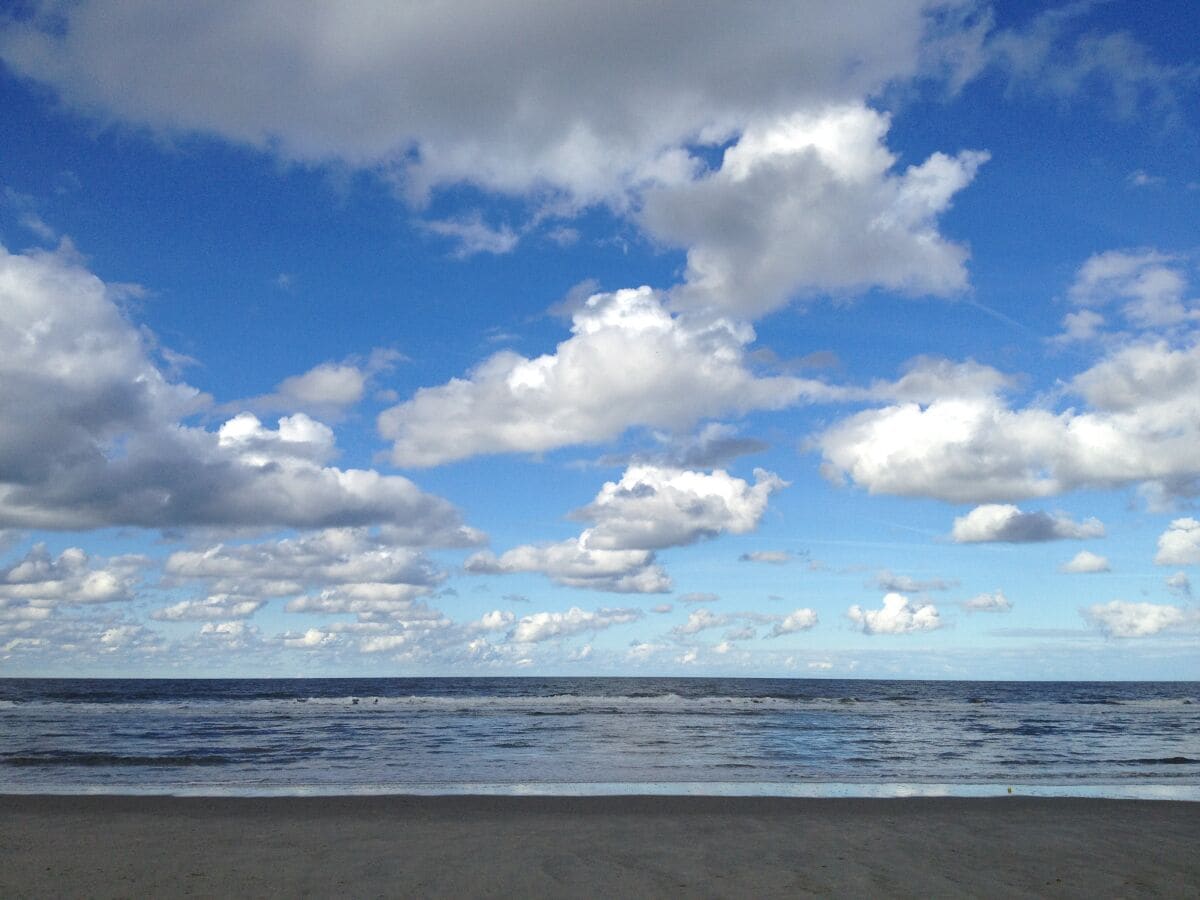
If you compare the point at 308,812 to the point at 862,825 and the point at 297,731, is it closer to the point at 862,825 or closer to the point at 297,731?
the point at 862,825

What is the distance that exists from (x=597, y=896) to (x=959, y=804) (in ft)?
38.2

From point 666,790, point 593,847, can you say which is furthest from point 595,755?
point 593,847

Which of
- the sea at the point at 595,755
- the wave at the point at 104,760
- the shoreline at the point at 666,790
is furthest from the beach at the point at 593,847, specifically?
the wave at the point at 104,760

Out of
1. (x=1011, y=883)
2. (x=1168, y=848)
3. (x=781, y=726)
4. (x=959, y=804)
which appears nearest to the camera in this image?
(x=1011, y=883)

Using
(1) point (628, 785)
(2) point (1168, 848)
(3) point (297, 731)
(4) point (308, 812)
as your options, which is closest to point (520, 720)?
(3) point (297, 731)

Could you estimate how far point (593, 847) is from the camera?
1300 centimetres

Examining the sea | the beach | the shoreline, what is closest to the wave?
the sea

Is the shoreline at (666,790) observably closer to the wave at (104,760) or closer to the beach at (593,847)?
the beach at (593,847)

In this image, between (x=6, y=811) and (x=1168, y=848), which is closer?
(x=1168, y=848)

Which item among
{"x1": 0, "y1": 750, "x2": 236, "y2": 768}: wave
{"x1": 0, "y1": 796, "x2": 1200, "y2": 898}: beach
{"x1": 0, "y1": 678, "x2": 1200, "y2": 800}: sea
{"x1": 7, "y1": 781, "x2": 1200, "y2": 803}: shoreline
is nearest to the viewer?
{"x1": 0, "y1": 796, "x2": 1200, "y2": 898}: beach

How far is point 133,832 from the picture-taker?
14.4m

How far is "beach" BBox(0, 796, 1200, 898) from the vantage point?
10.8m

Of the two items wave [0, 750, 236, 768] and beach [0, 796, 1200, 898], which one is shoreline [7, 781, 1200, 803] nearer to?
beach [0, 796, 1200, 898]

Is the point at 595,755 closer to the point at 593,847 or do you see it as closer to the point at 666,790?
the point at 666,790
